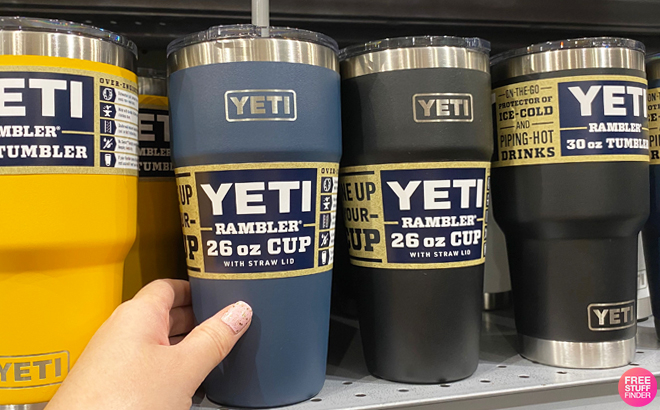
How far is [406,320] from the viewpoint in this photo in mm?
602

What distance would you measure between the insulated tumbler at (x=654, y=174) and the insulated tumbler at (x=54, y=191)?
0.68 meters

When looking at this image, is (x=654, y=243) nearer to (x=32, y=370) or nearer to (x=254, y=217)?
(x=254, y=217)

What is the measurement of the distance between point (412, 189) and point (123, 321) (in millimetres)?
329

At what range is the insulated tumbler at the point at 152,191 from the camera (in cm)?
64

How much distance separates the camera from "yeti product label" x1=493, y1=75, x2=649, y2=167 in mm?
617

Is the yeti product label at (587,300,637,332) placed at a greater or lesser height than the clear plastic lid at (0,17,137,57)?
lesser

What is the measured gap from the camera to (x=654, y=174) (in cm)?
72

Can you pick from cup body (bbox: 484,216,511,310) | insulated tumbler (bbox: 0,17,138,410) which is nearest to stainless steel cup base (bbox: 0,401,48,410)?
insulated tumbler (bbox: 0,17,138,410)

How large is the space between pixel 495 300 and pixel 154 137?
679 mm

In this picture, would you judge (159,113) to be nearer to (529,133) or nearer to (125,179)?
(125,179)

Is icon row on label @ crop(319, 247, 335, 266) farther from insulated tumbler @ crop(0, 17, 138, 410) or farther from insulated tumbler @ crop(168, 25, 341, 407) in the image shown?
insulated tumbler @ crop(0, 17, 138, 410)

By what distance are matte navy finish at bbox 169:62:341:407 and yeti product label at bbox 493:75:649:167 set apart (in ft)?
0.81

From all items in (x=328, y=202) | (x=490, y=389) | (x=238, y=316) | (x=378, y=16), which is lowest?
(x=490, y=389)

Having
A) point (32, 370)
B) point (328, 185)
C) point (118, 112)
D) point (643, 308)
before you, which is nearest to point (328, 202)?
point (328, 185)
